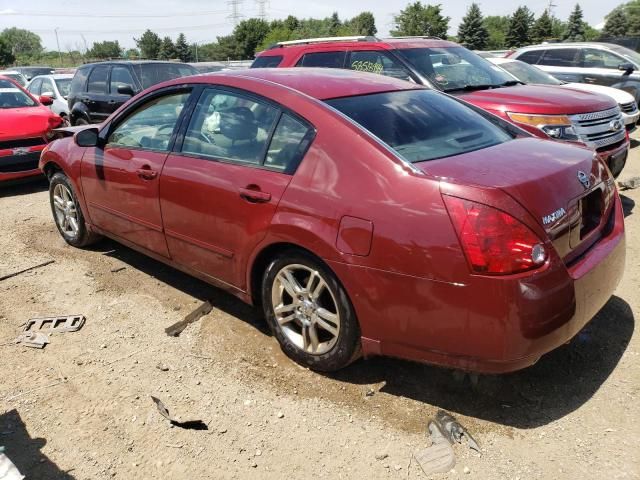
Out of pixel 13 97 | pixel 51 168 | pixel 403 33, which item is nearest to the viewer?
pixel 51 168

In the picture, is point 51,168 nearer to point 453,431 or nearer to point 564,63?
point 453,431

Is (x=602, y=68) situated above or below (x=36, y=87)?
above

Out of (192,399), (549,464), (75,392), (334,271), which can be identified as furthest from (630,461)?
(75,392)

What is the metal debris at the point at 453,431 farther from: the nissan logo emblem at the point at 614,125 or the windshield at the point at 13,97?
the windshield at the point at 13,97

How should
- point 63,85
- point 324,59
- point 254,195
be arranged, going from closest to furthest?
point 254,195 < point 324,59 < point 63,85

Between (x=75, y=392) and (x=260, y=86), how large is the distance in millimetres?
2095

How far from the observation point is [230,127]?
353cm

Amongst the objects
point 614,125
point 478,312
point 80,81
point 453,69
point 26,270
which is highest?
point 453,69

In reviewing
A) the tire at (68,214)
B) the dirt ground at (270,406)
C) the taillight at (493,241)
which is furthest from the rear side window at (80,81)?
the taillight at (493,241)

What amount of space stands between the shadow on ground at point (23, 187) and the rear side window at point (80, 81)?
120 inches

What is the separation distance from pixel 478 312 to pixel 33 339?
2.92 meters

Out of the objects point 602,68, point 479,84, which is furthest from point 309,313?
point 602,68

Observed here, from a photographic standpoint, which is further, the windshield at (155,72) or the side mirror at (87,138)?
the windshield at (155,72)

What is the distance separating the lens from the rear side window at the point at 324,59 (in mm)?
7285
